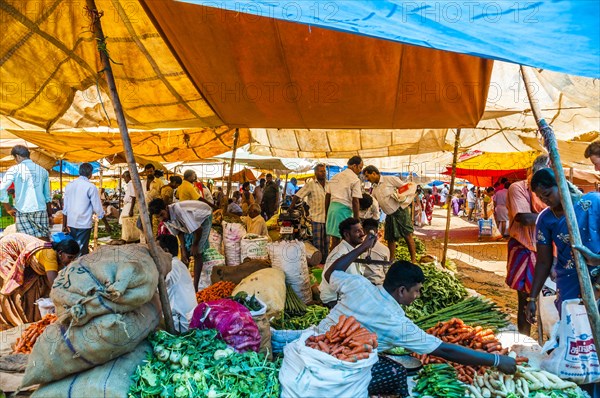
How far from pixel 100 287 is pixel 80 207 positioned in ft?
16.6

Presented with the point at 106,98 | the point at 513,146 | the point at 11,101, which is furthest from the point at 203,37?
the point at 513,146

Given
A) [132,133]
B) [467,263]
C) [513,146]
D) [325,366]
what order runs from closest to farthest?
[325,366] → [132,133] → [513,146] → [467,263]

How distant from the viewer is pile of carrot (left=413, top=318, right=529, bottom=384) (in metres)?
3.15

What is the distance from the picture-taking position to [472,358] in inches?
110

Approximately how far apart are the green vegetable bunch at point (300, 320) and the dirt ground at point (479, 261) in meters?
3.07

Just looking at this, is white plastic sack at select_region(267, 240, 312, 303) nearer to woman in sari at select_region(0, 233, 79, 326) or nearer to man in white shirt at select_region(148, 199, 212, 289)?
man in white shirt at select_region(148, 199, 212, 289)

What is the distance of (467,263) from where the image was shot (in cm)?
1119

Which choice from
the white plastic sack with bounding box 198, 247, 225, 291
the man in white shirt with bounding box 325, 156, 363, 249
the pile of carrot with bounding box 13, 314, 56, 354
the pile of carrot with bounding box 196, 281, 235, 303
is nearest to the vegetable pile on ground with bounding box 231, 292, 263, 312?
the pile of carrot with bounding box 13, 314, 56, 354

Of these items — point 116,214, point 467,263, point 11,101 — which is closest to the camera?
point 11,101

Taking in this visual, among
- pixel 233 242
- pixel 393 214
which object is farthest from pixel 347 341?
pixel 393 214

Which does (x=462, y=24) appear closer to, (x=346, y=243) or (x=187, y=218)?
(x=346, y=243)

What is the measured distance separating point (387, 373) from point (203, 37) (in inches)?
123

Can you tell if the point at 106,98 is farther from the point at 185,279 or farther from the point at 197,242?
the point at 197,242

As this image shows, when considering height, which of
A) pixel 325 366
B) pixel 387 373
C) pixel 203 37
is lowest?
pixel 387 373
